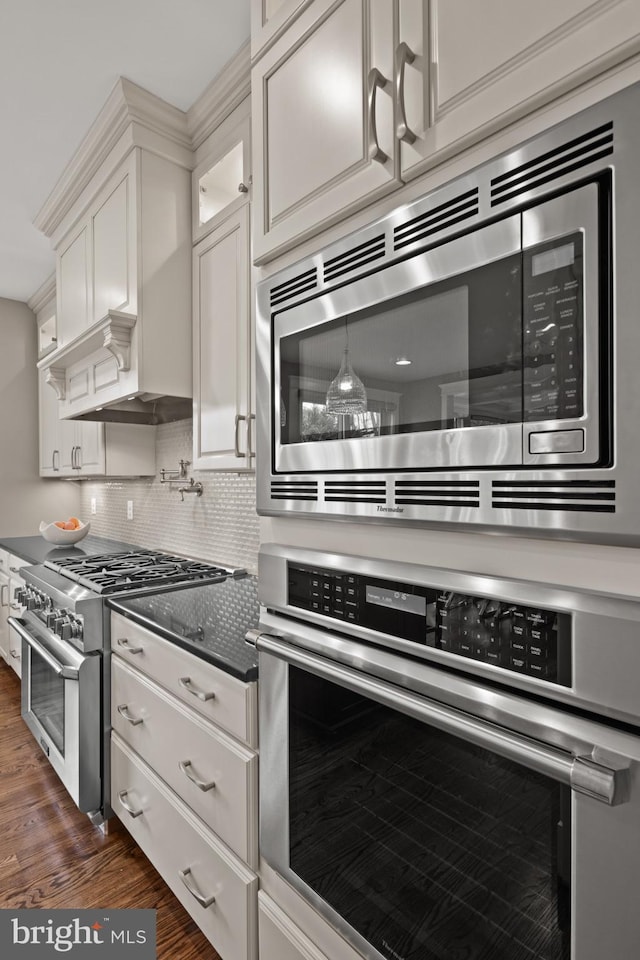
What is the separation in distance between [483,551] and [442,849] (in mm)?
472

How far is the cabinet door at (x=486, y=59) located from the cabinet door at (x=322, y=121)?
0.05 m

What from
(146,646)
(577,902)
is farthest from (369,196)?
(146,646)

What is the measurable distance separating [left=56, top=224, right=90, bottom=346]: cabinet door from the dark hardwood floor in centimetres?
207

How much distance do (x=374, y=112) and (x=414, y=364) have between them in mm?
422

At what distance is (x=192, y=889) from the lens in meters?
1.37

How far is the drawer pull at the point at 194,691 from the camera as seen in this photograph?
4.28 feet

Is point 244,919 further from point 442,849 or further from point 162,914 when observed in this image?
point 442,849

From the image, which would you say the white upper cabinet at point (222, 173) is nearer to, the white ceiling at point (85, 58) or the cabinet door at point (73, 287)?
the white ceiling at point (85, 58)

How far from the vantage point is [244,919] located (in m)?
1.20

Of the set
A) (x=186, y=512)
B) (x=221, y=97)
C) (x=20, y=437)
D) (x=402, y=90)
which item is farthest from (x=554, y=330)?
(x=20, y=437)

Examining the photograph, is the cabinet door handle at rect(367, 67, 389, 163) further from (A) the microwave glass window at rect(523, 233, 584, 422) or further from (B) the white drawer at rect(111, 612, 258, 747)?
(B) the white drawer at rect(111, 612, 258, 747)

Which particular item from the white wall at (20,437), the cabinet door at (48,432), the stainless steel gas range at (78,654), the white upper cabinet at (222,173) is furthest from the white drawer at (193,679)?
the white wall at (20,437)

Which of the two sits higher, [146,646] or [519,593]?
[519,593]

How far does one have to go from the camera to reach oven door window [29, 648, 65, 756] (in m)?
2.05
